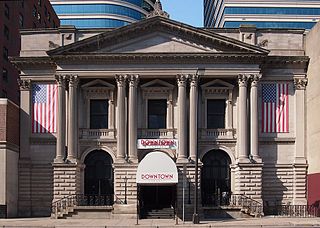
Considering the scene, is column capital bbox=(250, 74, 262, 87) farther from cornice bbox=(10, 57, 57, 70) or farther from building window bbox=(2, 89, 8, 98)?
building window bbox=(2, 89, 8, 98)

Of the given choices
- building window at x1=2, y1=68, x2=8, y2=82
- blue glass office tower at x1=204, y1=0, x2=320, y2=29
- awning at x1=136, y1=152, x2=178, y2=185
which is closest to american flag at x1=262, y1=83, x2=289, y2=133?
awning at x1=136, y1=152, x2=178, y2=185

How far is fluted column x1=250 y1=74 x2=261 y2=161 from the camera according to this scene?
52188 mm

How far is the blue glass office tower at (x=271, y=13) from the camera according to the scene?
117 m

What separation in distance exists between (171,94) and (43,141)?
38.8 ft

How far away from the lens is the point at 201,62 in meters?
52.8

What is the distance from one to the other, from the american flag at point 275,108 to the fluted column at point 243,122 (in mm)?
2855

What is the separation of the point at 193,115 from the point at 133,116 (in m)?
5.00

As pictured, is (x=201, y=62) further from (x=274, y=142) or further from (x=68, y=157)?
(x=68, y=157)

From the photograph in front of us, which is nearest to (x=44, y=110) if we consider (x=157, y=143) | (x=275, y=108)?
(x=157, y=143)

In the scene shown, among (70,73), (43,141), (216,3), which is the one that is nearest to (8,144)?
(43,141)

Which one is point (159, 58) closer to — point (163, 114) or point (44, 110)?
point (163, 114)

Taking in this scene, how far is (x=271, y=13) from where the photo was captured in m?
118

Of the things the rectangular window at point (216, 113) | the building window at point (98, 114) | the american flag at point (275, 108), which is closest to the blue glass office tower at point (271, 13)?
the american flag at point (275, 108)

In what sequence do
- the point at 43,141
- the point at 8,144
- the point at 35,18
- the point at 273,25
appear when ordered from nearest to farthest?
the point at 8,144, the point at 43,141, the point at 35,18, the point at 273,25
